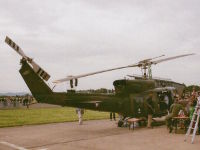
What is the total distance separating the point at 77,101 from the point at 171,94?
21.8ft

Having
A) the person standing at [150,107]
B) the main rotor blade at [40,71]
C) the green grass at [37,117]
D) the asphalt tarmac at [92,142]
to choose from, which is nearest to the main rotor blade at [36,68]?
the main rotor blade at [40,71]

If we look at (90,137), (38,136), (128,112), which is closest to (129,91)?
(128,112)

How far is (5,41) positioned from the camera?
47.2ft

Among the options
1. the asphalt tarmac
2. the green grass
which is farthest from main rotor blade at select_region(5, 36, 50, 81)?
the green grass

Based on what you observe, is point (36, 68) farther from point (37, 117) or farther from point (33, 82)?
point (37, 117)

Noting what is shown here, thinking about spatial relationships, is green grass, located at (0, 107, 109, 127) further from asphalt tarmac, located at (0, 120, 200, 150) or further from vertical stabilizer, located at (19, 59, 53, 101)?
asphalt tarmac, located at (0, 120, 200, 150)

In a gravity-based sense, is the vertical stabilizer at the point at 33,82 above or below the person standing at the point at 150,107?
above

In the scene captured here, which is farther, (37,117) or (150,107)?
(37,117)

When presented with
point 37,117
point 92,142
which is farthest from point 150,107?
point 37,117

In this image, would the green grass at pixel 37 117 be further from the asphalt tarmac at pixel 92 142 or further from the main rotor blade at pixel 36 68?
the asphalt tarmac at pixel 92 142

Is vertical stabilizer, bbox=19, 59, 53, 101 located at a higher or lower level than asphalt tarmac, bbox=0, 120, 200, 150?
higher

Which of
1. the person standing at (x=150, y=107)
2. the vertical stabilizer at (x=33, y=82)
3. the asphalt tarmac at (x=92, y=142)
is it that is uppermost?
the vertical stabilizer at (x=33, y=82)

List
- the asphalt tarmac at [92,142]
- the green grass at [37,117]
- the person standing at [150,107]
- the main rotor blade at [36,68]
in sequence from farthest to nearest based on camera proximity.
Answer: the green grass at [37,117]
the person standing at [150,107]
the main rotor blade at [36,68]
the asphalt tarmac at [92,142]

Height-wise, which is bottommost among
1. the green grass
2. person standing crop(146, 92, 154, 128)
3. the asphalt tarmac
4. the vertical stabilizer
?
the asphalt tarmac
